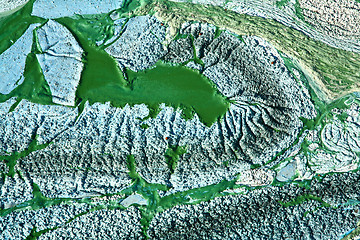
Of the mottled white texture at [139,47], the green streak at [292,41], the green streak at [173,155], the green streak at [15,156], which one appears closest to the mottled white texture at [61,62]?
the mottled white texture at [139,47]

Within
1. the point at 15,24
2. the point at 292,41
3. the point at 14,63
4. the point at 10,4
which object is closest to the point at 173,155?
the point at 292,41

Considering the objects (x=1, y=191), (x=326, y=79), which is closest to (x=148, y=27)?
(x=326, y=79)

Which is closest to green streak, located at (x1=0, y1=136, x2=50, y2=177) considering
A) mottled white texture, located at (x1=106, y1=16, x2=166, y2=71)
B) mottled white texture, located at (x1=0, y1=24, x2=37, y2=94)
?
mottled white texture, located at (x1=0, y1=24, x2=37, y2=94)

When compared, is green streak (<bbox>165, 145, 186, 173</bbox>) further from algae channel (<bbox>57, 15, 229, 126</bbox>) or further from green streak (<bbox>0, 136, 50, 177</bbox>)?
green streak (<bbox>0, 136, 50, 177</bbox>)

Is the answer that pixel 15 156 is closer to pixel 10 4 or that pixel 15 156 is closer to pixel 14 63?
pixel 14 63

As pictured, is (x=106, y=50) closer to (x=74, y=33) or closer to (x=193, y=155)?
(x=74, y=33)

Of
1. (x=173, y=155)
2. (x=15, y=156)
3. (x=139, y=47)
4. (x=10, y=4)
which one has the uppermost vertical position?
(x=10, y=4)
